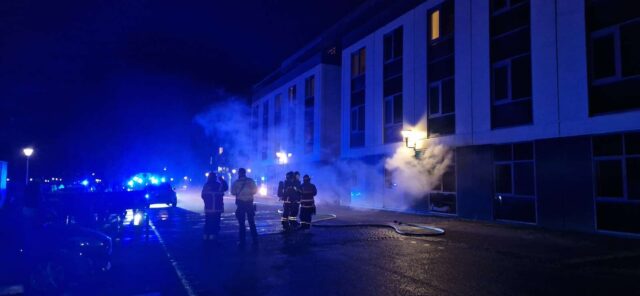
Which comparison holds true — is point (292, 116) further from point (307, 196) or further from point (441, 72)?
point (307, 196)

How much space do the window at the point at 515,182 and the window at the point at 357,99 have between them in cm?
906

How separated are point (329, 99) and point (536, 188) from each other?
1726 centimetres

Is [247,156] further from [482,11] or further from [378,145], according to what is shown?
[482,11]

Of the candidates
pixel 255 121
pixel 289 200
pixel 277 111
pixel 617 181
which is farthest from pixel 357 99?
pixel 255 121

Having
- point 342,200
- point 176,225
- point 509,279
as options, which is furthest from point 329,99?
point 509,279

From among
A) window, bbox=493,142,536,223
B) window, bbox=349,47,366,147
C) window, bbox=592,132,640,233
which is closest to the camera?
window, bbox=592,132,640,233

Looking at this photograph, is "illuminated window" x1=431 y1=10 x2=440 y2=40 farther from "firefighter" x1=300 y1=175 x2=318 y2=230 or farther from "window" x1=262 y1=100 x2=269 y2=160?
"window" x1=262 y1=100 x2=269 y2=160

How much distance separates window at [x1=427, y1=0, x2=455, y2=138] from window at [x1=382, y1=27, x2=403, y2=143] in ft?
6.95

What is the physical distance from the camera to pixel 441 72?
1738 cm

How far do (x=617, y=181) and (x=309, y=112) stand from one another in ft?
70.3

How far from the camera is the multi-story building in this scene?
11344mm

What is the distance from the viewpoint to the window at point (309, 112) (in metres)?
30.0

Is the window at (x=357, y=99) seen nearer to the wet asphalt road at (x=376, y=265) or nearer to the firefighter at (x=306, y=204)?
the firefighter at (x=306, y=204)

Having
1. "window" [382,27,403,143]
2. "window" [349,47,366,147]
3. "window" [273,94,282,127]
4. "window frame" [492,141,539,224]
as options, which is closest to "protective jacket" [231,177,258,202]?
"window frame" [492,141,539,224]
